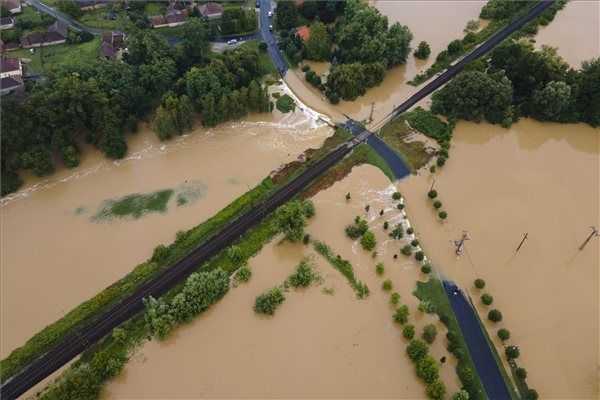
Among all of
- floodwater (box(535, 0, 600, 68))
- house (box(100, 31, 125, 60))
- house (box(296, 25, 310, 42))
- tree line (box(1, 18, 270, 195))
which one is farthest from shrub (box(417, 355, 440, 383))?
house (box(100, 31, 125, 60))

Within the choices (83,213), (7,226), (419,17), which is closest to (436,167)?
(419,17)

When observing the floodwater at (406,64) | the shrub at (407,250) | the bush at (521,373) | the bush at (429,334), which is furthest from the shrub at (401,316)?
the floodwater at (406,64)

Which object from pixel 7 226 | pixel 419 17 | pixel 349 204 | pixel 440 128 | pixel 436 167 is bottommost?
pixel 7 226

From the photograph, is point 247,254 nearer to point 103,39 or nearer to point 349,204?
point 349,204

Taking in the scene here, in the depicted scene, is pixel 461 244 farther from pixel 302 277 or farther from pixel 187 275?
pixel 187 275

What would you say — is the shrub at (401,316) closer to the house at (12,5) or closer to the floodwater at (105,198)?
the floodwater at (105,198)

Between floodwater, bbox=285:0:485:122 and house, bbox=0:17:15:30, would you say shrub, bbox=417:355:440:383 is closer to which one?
floodwater, bbox=285:0:485:122

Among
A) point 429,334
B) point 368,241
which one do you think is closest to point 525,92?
point 368,241
